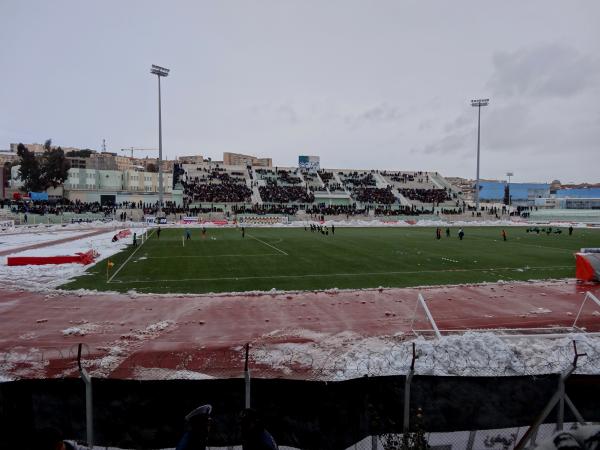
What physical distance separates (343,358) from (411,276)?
41.0 ft

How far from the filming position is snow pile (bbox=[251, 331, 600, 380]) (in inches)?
346

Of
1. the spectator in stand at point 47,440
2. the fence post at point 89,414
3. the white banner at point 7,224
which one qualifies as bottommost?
the white banner at point 7,224

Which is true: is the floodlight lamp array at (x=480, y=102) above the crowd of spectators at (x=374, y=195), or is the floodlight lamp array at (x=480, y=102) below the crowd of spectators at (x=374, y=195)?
above

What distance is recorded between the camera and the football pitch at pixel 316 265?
65.8 feet

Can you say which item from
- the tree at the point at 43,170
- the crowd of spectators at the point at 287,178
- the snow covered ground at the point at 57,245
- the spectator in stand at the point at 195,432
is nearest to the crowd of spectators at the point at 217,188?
the crowd of spectators at the point at 287,178

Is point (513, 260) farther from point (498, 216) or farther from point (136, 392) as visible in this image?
point (498, 216)

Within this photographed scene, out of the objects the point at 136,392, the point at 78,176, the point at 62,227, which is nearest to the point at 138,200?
the point at 78,176

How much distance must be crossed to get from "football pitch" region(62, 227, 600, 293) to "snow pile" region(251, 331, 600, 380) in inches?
311

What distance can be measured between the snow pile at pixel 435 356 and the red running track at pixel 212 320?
0.93 m

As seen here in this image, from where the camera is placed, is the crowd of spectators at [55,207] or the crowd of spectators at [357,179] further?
the crowd of spectators at [357,179]

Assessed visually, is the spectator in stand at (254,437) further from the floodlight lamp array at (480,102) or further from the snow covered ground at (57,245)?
the floodlight lamp array at (480,102)

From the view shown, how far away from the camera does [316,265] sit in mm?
25469

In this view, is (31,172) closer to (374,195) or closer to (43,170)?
(43,170)

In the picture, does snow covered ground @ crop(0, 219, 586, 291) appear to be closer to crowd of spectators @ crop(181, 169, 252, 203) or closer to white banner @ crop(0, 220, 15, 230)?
white banner @ crop(0, 220, 15, 230)
